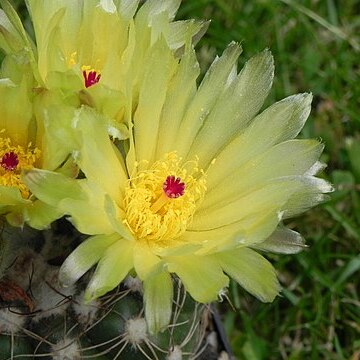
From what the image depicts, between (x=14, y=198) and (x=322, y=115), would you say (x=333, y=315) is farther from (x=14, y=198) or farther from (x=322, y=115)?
(x=14, y=198)

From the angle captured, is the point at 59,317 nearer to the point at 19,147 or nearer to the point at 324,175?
the point at 19,147

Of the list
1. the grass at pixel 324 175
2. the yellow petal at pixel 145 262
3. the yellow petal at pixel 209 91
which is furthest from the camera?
the grass at pixel 324 175

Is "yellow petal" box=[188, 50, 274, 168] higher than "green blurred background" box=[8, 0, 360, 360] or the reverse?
higher

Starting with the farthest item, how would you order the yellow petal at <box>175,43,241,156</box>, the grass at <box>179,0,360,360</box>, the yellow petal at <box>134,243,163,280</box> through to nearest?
the grass at <box>179,0,360,360</box>
the yellow petal at <box>175,43,241,156</box>
the yellow petal at <box>134,243,163,280</box>

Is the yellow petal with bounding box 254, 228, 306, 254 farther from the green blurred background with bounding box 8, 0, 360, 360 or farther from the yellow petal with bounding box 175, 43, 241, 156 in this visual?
the green blurred background with bounding box 8, 0, 360, 360

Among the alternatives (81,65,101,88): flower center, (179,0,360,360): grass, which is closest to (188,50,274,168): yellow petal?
(81,65,101,88): flower center

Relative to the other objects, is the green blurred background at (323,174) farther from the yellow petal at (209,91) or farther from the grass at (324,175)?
the yellow petal at (209,91)

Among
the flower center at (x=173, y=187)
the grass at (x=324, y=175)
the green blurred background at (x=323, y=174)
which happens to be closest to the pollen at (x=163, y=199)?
the flower center at (x=173, y=187)

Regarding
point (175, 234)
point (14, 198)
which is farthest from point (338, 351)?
point (14, 198)
